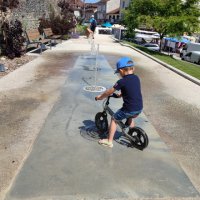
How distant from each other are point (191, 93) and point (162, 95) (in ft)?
3.49

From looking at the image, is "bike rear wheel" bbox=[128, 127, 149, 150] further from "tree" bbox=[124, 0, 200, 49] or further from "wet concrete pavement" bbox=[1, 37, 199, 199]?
"tree" bbox=[124, 0, 200, 49]

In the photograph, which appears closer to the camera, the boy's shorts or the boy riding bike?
the boy riding bike

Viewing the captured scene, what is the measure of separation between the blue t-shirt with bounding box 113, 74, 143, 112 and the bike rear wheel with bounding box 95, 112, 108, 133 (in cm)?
80

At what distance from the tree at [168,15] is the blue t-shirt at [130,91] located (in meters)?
18.7

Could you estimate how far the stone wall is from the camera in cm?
1964

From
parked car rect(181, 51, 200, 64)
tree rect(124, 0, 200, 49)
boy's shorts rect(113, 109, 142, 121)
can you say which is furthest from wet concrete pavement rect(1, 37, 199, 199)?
parked car rect(181, 51, 200, 64)

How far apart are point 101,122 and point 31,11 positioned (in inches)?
749

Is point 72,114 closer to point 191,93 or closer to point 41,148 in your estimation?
point 41,148

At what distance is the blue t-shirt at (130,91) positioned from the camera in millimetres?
4754

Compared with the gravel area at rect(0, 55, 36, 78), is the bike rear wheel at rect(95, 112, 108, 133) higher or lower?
higher

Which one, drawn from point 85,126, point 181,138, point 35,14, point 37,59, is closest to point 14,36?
point 37,59

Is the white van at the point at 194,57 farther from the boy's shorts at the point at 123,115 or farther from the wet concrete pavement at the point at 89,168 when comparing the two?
the boy's shorts at the point at 123,115

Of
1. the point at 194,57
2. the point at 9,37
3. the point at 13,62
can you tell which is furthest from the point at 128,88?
the point at 194,57

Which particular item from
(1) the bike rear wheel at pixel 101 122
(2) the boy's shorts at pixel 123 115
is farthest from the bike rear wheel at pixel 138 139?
(1) the bike rear wheel at pixel 101 122
